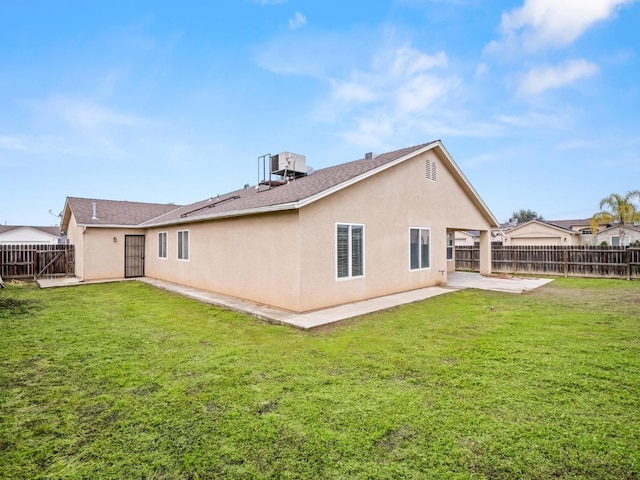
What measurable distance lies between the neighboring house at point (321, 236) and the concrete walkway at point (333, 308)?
28cm

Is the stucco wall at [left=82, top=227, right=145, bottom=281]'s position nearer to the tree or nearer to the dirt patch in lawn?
the dirt patch in lawn

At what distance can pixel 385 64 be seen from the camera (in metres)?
14.2

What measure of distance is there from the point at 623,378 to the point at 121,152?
2312 centimetres

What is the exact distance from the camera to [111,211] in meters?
17.1

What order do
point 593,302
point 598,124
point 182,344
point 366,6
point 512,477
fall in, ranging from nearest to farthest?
point 512,477
point 182,344
point 593,302
point 366,6
point 598,124

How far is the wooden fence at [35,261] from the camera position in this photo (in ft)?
49.2

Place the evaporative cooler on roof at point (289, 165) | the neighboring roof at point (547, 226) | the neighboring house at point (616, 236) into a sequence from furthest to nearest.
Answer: the neighboring house at point (616, 236)
the neighboring roof at point (547, 226)
the evaporative cooler on roof at point (289, 165)

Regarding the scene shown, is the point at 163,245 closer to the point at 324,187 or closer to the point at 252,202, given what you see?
the point at 252,202

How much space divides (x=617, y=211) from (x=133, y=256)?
148 feet

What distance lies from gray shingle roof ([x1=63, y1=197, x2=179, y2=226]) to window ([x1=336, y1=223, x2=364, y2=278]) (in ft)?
40.9

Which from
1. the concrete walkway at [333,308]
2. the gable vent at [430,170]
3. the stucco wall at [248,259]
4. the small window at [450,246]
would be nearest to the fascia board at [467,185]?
the gable vent at [430,170]

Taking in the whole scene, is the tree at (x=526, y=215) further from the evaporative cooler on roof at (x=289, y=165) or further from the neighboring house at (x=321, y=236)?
the evaporative cooler on roof at (x=289, y=165)

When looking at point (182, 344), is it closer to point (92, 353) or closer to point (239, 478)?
point (92, 353)

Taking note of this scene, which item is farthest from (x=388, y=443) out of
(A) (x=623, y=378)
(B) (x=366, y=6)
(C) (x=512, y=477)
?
(B) (x=366, y=6)
